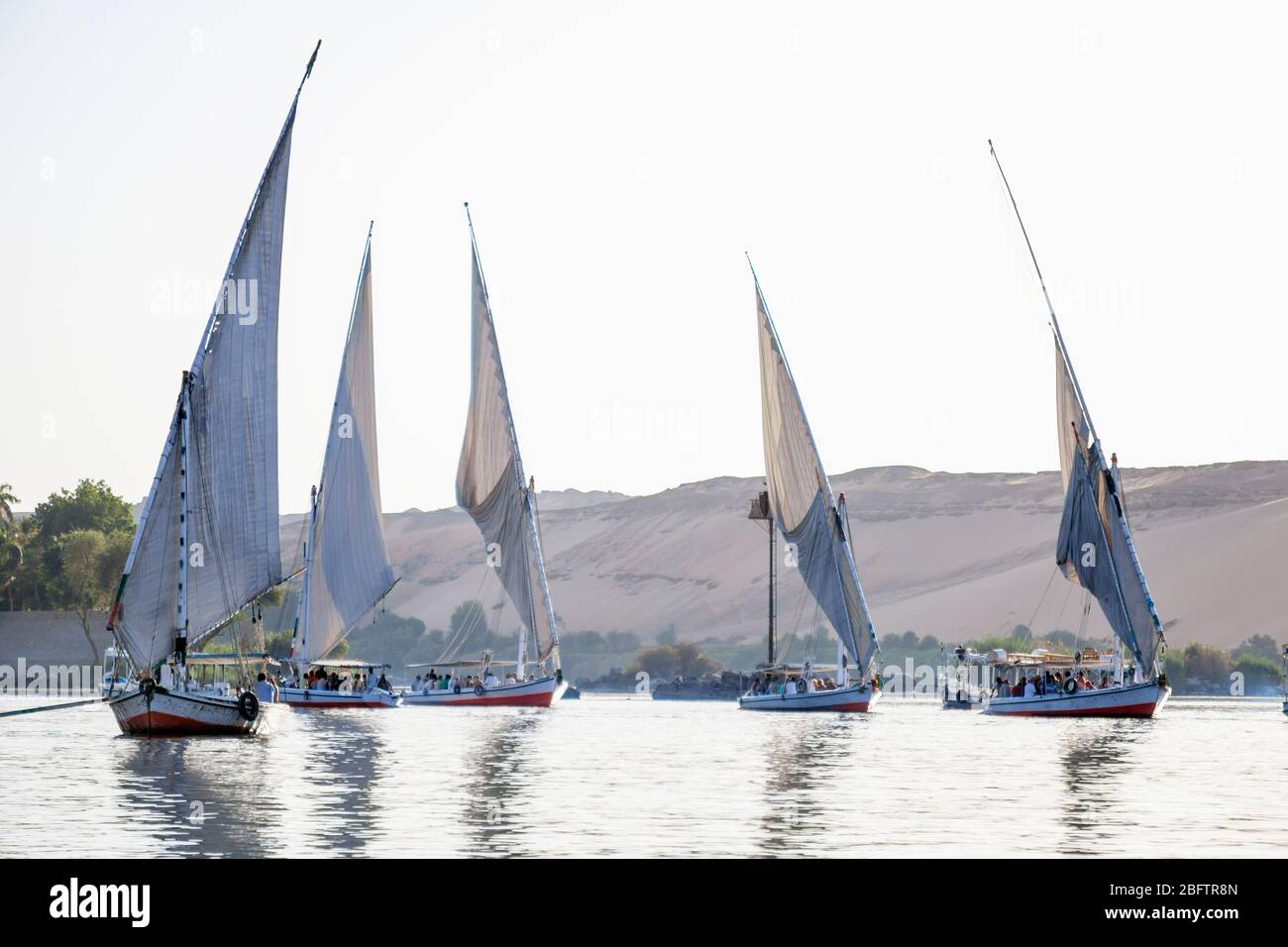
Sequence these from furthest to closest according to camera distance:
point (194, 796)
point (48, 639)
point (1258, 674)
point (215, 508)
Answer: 1. point (1258, 674)
2. point (48, 639)
3. point (215, 508)
4. point (194, 796)

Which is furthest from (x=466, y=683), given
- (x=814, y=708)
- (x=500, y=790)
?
(x=500, y=790)

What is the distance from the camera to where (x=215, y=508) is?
5038 cm

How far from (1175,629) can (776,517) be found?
10439cm

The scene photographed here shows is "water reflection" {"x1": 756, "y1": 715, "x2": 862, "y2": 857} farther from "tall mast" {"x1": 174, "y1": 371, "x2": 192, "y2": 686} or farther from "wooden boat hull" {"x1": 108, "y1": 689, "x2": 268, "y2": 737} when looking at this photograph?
"tall mast" {"x1": 174, "y1": 371, "x2": 192, "y2": 686}

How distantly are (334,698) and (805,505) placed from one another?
71.2 ft

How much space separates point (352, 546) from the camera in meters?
79.1

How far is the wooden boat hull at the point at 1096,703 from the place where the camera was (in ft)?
248

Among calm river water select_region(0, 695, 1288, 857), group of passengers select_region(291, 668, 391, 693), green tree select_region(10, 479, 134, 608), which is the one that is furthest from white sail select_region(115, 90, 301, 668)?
green tree select_region(10, 479, 134, 608)

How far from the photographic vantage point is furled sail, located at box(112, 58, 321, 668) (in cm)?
4897

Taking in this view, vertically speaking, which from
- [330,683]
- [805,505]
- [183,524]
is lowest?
[330,683]

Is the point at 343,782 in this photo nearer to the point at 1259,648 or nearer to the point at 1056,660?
the point at 1056,660

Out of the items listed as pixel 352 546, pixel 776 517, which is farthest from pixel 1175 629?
pixel 352 546

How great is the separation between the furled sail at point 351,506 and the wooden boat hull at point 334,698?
3.81 meters

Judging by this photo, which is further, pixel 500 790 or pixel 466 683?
pixel 466 683
